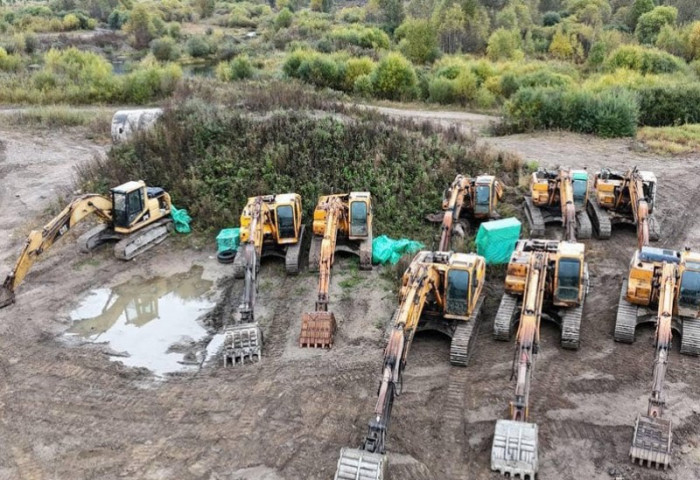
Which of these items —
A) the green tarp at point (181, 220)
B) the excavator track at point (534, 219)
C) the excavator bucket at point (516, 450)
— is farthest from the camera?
the green tarp at point (181, 220)

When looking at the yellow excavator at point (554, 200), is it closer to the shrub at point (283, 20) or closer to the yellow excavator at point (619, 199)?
the yellow excavator at point (619, 199)

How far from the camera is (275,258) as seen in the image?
1762 cm

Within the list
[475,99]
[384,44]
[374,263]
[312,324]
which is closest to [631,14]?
[384,44]

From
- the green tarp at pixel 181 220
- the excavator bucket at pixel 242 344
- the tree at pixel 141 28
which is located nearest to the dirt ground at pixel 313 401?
the excavator bucket at pixel 242 344

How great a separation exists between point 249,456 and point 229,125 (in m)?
14.3

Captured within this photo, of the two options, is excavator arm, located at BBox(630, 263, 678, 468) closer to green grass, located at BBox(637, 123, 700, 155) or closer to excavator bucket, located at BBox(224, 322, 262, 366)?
excavator bucket, located at BBox(224, 322, 262, 366)

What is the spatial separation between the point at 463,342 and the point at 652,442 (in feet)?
12.1

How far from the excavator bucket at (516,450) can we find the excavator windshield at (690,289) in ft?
15.6

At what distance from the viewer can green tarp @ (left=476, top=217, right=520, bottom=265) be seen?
1627cm

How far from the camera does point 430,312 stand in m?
13.4

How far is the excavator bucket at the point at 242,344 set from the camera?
13031 mm

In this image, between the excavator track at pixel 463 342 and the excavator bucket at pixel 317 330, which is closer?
the excavator track at pixel 463 342

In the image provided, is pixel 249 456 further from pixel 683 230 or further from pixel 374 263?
pixel 683 230

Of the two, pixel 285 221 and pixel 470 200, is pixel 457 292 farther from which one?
pixel 470 200
